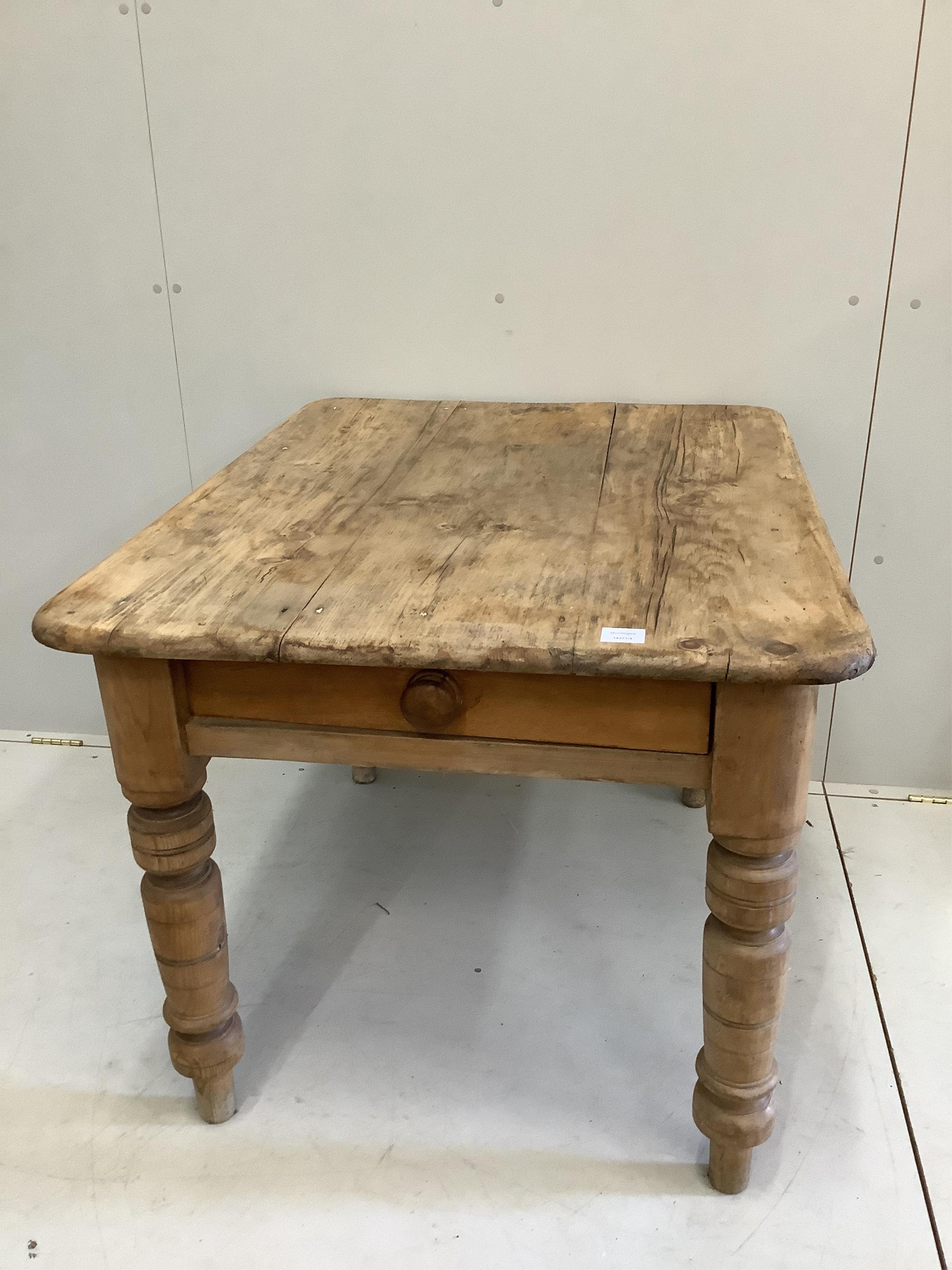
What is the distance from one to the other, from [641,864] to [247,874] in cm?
61

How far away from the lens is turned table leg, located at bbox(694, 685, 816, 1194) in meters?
0.91

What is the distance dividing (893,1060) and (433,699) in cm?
79

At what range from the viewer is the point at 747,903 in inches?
38.9

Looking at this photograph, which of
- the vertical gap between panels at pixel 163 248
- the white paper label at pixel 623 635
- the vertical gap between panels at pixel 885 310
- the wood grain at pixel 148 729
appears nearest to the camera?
the white paper label at pixel 623 635

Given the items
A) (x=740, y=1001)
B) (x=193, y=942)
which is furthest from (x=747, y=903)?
(x=193, y=942)

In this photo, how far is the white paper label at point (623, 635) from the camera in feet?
2.86

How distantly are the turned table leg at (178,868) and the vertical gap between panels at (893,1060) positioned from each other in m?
0.75

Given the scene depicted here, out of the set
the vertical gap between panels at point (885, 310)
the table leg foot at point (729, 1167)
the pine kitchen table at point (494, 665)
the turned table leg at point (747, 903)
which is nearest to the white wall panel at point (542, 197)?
the vertical gap between panels at point (885, 310)

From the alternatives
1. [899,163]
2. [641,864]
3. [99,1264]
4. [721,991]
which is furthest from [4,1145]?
[899,163]

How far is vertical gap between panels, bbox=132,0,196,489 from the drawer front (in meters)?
0.91

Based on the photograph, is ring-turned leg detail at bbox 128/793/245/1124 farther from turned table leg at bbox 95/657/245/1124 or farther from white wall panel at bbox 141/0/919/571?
white wall panel at bbox 141/0/919/571

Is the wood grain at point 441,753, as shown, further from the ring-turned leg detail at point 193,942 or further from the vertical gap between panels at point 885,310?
the vertical gap between panels at point 885,310

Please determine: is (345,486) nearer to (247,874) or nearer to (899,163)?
(247,874)

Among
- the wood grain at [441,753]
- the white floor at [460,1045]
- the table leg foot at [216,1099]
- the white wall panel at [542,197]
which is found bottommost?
the white floor at [460,1045]
